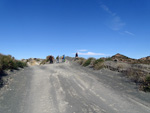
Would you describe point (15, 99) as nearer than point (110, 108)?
No

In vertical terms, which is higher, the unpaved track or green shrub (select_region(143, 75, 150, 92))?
green shrub (select_region(143, 75, 150, 92))

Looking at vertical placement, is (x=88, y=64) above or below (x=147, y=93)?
above

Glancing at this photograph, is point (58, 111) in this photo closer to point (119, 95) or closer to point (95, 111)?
point (95, 111)

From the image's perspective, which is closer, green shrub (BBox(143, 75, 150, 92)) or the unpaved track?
the unpaved track

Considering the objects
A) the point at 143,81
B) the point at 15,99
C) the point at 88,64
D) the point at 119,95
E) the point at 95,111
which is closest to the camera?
the point at 95,111

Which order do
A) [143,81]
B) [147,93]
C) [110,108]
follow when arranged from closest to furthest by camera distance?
[110,108]
[147,93]
[143,81]

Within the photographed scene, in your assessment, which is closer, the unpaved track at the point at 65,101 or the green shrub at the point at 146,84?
the unpaved track at the point at 65,101

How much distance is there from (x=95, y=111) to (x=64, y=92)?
113 inches

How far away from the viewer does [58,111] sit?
5.73 m

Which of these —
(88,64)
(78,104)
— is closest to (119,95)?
(78,104)

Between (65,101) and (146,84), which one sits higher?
(146,84)

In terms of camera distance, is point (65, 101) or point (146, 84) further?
point (146, 84)

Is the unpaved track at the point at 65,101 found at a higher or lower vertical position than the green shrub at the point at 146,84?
lower

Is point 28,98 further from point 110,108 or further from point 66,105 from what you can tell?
point 110,108
